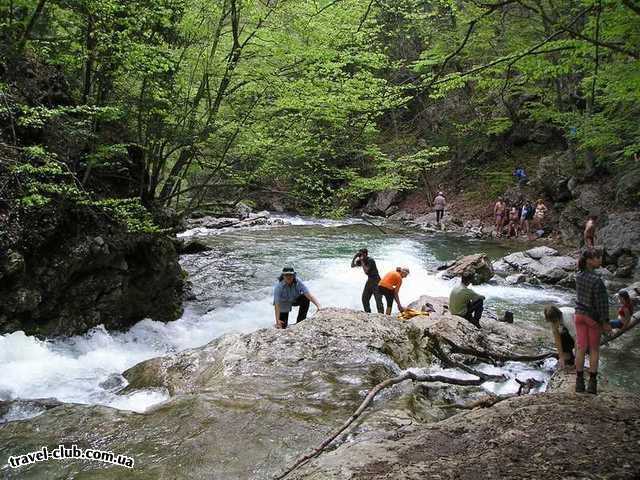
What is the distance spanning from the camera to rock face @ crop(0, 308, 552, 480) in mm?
4441

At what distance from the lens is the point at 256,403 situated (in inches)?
219

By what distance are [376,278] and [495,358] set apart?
11.7 ft

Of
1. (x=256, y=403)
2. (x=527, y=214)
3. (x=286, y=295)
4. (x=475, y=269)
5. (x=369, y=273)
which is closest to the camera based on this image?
(x=256, y=403)

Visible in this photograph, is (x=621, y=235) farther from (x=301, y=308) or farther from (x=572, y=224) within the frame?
(x=301, y=308)

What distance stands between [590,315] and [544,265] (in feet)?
37.9

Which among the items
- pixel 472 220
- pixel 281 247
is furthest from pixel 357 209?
pixel 281 247

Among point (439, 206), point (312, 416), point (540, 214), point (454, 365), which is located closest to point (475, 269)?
point (454, 365)

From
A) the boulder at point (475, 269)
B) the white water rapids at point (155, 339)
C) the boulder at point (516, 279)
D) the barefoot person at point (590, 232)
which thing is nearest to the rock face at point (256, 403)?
the white water rapids at point (155, 339)

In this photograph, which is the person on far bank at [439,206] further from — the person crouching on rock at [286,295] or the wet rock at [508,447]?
the wet rock at [508,447]

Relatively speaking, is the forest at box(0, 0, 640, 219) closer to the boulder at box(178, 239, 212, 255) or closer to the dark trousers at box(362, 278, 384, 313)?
the dark trousers at box(362, 278, 384, 313)

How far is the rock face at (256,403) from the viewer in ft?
14.6

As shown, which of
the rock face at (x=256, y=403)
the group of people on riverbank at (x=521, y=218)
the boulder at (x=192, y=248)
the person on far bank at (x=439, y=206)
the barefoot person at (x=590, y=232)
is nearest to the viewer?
the rock face at (x=256, y=403)

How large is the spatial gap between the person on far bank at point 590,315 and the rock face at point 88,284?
8.05 metres

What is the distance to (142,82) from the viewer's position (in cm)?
952
